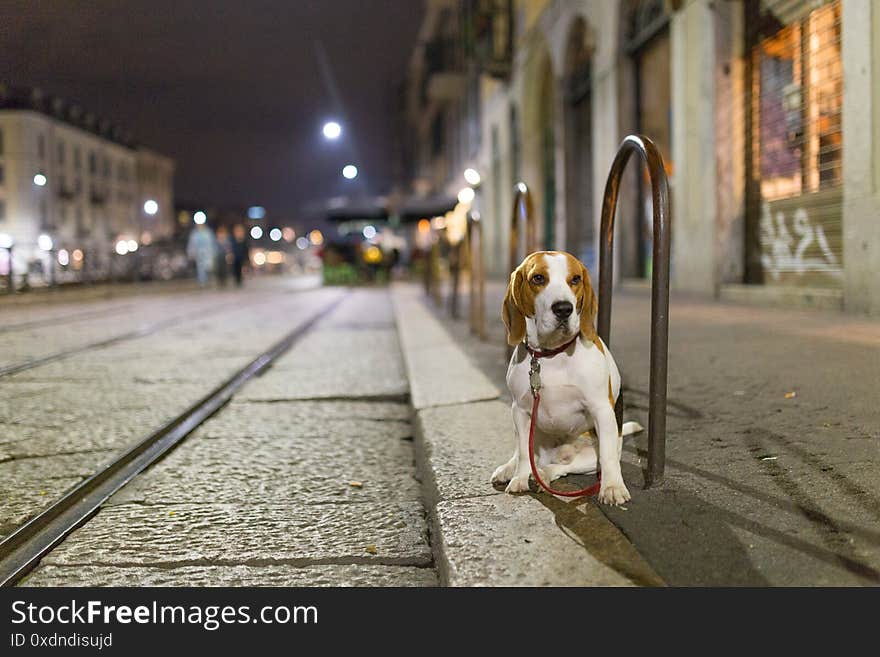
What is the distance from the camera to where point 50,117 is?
2424 inches

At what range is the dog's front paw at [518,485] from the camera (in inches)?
112

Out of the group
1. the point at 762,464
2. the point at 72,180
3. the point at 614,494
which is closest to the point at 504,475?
the point at 614,494

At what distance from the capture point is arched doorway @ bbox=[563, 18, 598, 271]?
17.4m

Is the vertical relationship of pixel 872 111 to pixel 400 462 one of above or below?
above

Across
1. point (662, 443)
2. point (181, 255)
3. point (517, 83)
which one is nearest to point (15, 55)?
point (662, 443)

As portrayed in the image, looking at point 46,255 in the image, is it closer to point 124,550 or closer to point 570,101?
point 570,101

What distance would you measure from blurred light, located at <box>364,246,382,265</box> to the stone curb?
79.5ft

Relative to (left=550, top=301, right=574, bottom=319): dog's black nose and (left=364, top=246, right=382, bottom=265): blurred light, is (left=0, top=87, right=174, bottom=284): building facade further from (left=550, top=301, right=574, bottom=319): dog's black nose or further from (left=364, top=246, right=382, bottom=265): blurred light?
(left=550, top=301, right=574, bottom=319): dog's black nose

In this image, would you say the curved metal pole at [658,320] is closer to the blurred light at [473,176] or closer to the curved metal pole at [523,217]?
the curved metal pole at [523,217]

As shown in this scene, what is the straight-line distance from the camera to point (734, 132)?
10.7m

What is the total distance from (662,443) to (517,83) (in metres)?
21.2

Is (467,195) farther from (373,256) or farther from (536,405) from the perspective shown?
(536,405)

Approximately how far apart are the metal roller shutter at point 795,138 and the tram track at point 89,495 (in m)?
6.13

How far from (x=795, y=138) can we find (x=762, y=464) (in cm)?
718
